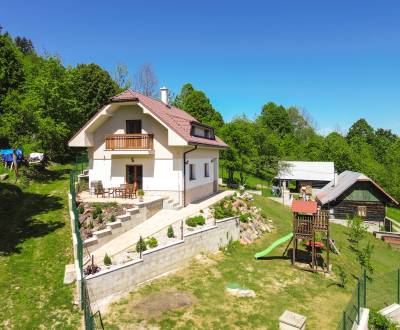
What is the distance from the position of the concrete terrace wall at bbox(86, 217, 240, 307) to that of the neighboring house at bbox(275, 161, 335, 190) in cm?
3270

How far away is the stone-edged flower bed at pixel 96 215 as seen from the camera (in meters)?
16.0

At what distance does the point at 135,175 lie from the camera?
2188 cm

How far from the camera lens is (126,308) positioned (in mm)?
10781

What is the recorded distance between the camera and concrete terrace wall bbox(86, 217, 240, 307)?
36.6 feet

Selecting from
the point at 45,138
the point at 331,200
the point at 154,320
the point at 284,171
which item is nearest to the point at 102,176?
the point at 45,138

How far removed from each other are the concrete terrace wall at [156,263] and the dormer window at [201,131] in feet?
A: 26.9

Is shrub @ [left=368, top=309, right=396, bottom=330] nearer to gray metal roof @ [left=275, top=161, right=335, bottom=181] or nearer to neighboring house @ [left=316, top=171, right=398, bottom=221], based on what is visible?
neighboring house @ [left=316, top=171, right=398, bottom=221]

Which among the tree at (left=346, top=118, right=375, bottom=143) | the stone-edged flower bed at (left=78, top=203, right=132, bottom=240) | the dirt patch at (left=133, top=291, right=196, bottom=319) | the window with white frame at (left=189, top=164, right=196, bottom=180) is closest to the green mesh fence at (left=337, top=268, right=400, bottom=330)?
the dirt patch at (left=133, top=291, right=196, bottom=319)

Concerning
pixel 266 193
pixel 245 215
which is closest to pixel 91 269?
pixel 245 215

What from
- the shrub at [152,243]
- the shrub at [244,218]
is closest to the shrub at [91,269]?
the shrub at [152,243]

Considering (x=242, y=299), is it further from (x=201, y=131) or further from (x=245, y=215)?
(x=201, y=131)

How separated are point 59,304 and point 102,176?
501 inches

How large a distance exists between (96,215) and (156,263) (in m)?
5.57

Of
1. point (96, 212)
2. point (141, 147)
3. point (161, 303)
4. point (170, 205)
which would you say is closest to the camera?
point (161, 303)
